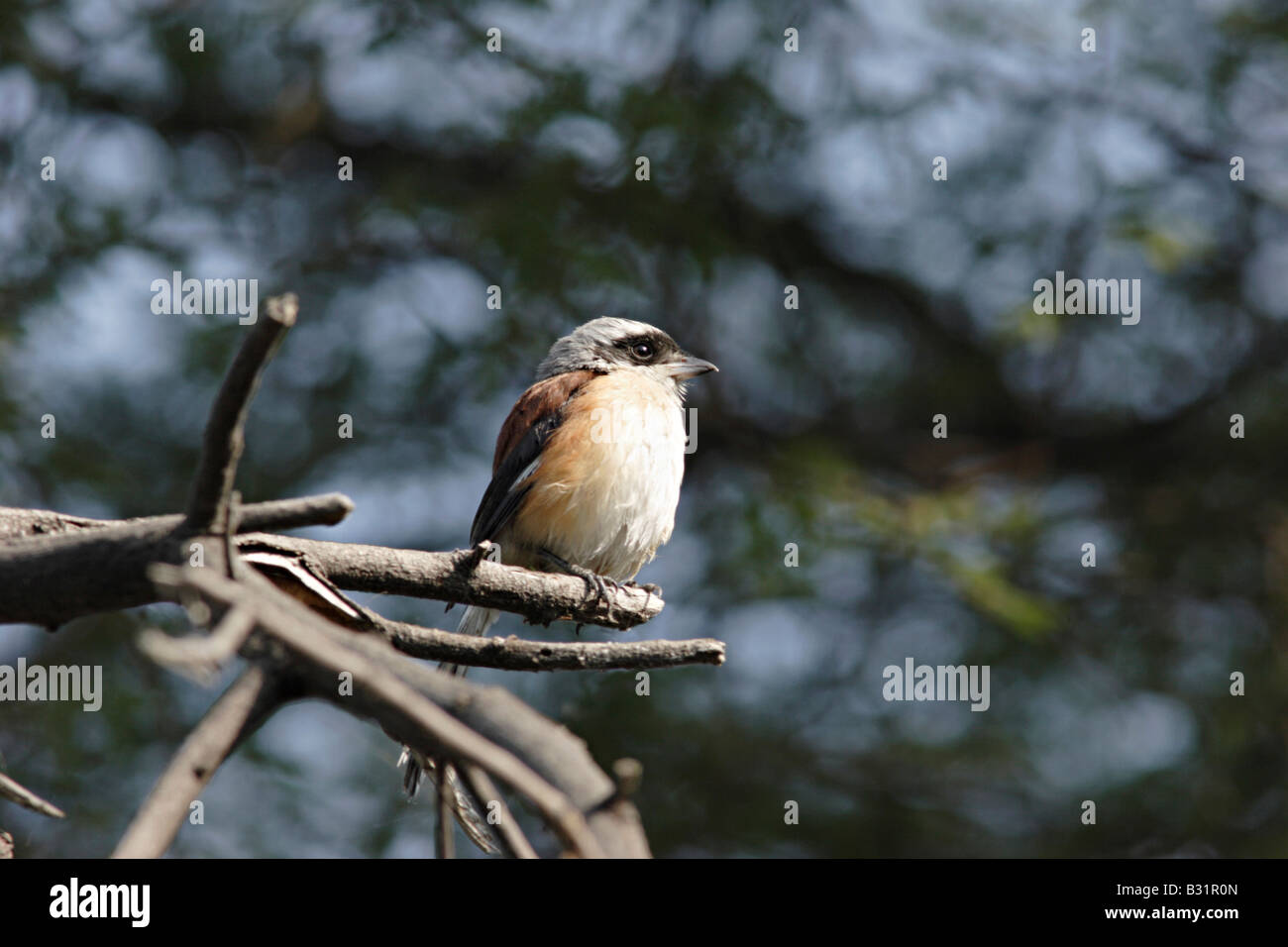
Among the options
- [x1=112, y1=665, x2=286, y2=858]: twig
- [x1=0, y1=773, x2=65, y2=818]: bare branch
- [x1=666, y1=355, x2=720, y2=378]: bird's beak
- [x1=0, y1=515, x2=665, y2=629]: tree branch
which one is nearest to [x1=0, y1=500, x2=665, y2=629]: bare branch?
[x1=0, y1=515, x2=665, y2=629]: tree branch

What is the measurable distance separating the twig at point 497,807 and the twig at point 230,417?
0.67 meters

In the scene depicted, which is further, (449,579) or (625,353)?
(625,353)

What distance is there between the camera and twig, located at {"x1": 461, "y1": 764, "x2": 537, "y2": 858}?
143 centimetres

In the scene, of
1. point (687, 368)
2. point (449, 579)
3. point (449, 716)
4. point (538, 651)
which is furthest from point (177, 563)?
point (687, 368)

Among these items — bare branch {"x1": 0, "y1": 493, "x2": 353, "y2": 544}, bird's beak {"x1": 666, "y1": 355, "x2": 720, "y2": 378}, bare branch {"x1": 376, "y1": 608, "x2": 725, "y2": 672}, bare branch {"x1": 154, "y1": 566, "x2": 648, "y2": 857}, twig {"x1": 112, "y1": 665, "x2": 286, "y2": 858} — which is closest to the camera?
bare branch {"x1": 154, "y1": 566, "x2": 648, "y2": 857}

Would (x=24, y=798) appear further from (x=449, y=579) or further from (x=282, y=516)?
(x=449, y=579)

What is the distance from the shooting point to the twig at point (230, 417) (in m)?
1.68

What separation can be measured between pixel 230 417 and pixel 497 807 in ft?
2.52

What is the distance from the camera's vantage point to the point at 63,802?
8344 mm

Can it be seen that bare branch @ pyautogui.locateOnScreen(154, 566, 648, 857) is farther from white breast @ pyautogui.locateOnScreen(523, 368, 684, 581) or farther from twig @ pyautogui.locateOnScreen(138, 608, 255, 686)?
white breast @ pyautogui.locateOnScreen(523, 368, 684, 581)

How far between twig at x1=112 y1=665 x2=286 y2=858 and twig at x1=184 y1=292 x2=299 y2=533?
296mm

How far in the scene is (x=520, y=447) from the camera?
635cm

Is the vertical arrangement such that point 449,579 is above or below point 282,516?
below

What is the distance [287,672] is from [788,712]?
897 centimetres
